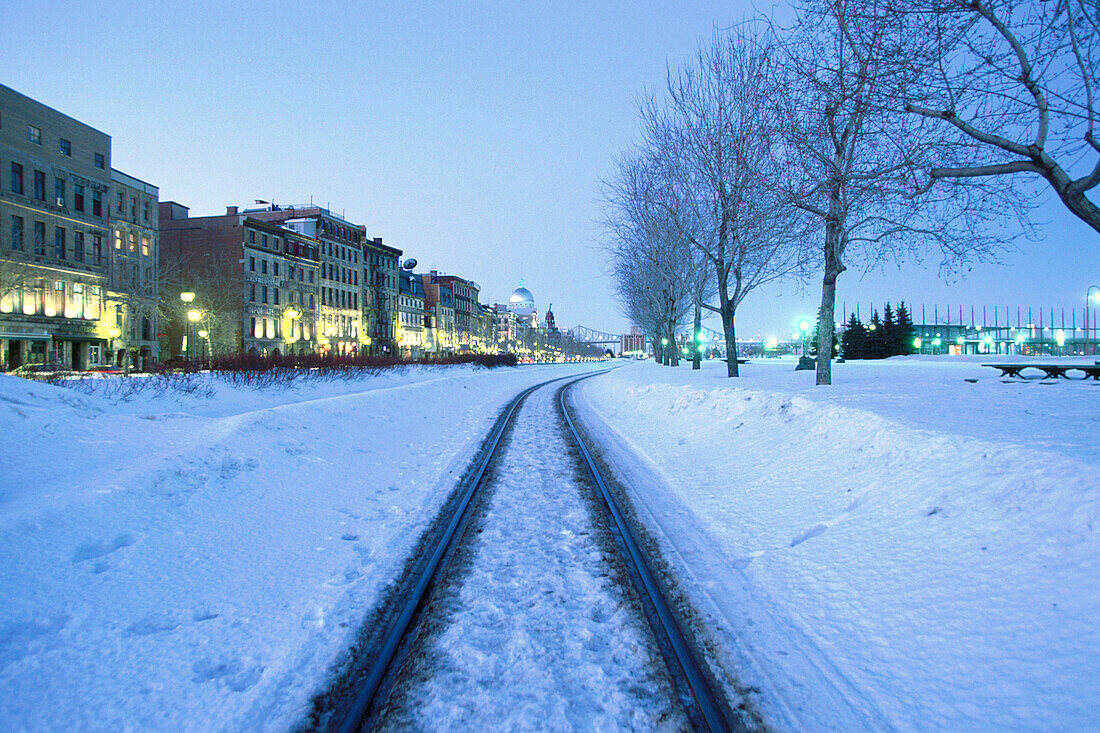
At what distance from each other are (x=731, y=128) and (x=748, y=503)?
16723mm

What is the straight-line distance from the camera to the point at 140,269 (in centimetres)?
4469

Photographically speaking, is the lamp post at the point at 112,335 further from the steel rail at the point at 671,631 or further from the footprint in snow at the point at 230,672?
the footprint in snow at the point at 230,672

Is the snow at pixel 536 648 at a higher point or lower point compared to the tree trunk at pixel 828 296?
lower

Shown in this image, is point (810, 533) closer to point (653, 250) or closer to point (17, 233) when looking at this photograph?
point (653, 250)

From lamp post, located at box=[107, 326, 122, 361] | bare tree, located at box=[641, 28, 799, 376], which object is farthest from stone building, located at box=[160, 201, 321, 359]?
bare tree, located at box=[641, 28, 799, 376]

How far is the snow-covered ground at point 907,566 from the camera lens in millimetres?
3230

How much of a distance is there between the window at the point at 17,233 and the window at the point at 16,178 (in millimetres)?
1722

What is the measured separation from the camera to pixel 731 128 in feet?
65.5

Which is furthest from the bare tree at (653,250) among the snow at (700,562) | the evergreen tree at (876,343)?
the evergreen tree at (876,343)

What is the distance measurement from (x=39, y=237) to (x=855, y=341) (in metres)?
75.4

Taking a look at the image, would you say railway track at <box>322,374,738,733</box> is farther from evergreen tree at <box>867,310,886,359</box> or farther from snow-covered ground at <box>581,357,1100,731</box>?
evergreen tree at <box>867,310,886,359</box>

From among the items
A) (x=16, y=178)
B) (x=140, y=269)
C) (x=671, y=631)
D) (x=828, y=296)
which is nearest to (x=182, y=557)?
(x=671, y=631)

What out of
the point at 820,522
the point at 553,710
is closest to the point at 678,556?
the point at 820,522

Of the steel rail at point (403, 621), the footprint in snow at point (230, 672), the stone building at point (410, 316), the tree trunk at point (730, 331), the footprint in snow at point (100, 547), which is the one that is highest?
the stone building at point (410, 316)
